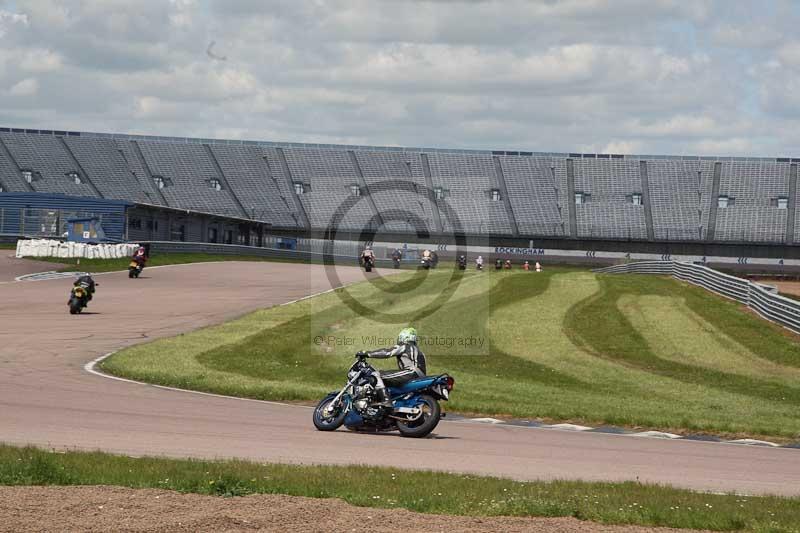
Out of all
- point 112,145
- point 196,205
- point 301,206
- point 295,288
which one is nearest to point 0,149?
point 112,145

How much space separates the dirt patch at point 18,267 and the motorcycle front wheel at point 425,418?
36008 millimetres

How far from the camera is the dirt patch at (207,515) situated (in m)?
8.36

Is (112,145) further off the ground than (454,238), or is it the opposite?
(112,145)

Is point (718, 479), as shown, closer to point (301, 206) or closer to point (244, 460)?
point (244, 460)

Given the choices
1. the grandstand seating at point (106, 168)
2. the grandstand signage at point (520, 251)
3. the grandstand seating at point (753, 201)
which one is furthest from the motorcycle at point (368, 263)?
the grandstand seating at point (753, 201)

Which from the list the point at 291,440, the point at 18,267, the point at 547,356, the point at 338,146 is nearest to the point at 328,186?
the point at 338,146

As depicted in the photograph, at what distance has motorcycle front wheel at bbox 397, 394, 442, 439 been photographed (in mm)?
15344

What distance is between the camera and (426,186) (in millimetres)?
102938

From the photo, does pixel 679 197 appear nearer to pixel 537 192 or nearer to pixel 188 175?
pixel 537 192

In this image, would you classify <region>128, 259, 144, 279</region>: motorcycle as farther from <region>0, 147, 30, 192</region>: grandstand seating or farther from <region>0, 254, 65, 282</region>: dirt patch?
<region>0, 147, 30, 192</region>: grandstand seating

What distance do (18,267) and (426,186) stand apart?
55207 millimetres

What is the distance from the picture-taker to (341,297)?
42.4 m

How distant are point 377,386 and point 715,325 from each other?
20354 mm

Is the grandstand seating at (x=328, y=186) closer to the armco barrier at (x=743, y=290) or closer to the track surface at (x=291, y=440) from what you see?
the armco barrier at (x=743, y=290)
